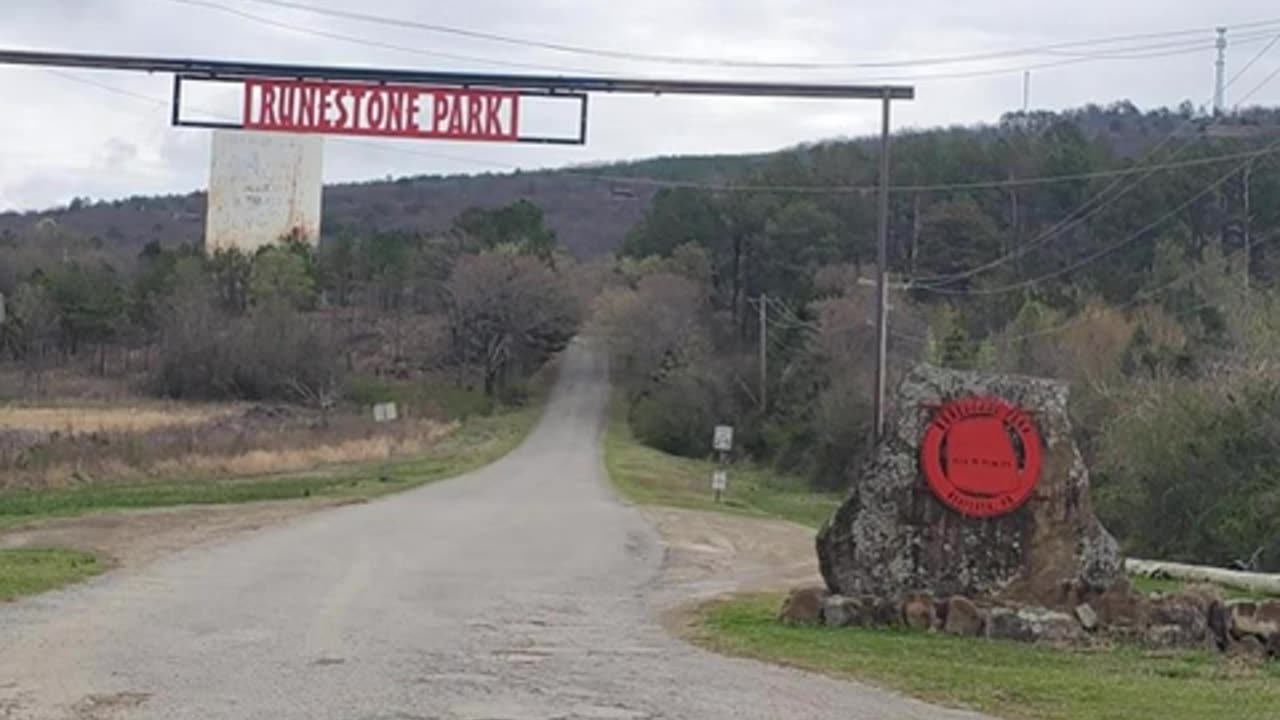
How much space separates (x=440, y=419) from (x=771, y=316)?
17.8 meters

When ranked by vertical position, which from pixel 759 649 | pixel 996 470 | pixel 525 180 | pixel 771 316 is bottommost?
pixel 759 649

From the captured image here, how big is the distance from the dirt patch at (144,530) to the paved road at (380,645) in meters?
0.71

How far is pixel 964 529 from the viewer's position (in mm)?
16781

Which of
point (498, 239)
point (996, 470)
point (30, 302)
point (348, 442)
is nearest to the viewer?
point (996, 470)

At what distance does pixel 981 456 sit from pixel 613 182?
1251 inches

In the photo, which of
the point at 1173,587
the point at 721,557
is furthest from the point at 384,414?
the point at 1173,587

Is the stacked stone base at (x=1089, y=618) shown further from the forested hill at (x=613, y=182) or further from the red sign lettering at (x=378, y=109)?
the forested hill at (x=613, y=182)

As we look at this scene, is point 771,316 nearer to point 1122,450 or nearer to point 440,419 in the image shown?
point 440,419

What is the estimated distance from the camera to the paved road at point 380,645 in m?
11.2

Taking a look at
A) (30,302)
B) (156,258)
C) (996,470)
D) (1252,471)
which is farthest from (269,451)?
(156,258)

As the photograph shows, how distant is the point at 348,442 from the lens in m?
61.2

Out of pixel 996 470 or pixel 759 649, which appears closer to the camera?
pixel 759 649

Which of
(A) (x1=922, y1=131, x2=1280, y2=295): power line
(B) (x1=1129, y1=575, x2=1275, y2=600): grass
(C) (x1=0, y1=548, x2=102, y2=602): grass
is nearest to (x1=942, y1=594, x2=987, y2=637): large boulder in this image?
(B) (x1=1129, y1=575, x2=1275, y2=600): grass

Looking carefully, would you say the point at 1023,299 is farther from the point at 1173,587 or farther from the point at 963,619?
the point at 963,619
